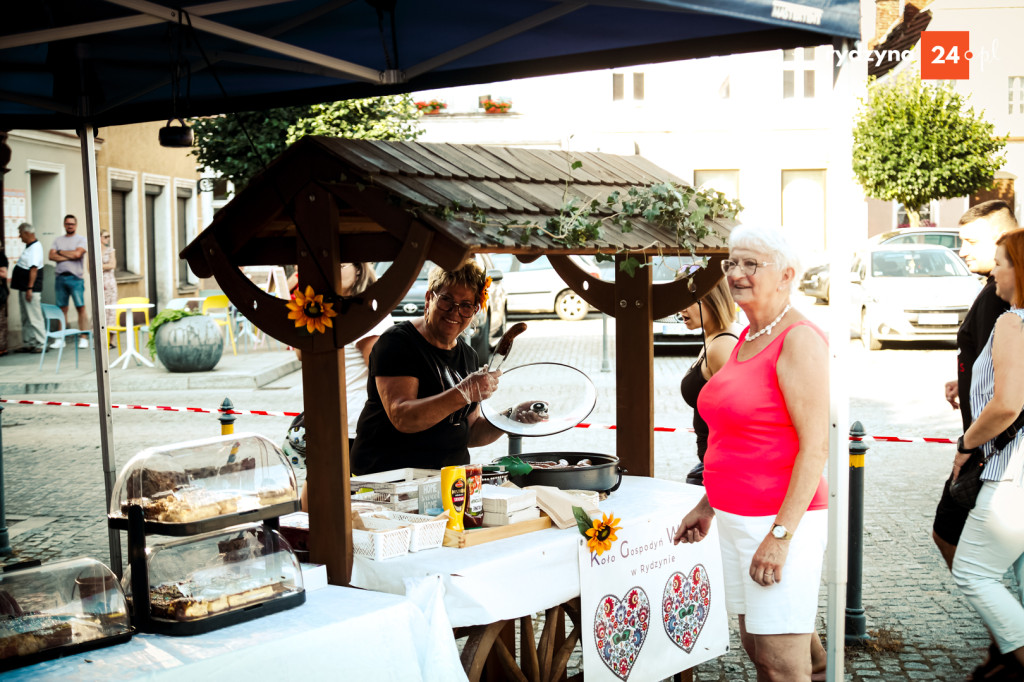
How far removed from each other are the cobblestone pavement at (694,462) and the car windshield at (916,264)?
4.49 ft

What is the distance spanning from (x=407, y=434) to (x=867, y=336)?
1352 cm

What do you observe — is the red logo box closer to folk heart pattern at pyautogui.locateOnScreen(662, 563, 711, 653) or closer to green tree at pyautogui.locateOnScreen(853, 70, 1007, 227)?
green tree at pyautogui.locateOnScreen(853, 70, 1007, 227)

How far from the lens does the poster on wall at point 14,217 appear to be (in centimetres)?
1761

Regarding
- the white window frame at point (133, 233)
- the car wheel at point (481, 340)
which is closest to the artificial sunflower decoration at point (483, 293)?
the car wheel at point (481, 340)

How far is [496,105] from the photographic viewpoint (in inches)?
1217

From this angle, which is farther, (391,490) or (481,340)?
(481,340)

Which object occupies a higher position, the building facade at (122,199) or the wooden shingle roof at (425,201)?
the building facade at (122,199)

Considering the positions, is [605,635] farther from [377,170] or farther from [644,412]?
[377,170]

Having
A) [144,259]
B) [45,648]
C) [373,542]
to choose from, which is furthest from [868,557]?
[144,259]

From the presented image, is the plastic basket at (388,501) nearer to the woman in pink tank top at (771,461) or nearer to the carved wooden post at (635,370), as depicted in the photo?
the woman in pink tank top at (771,461)

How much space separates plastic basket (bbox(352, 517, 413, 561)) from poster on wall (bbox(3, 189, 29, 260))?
16710 mm

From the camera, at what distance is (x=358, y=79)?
15.0 feet

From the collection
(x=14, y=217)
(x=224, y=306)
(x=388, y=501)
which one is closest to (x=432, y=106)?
(x=224, y=306)

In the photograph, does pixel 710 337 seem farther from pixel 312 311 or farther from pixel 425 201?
pixel 312 311
